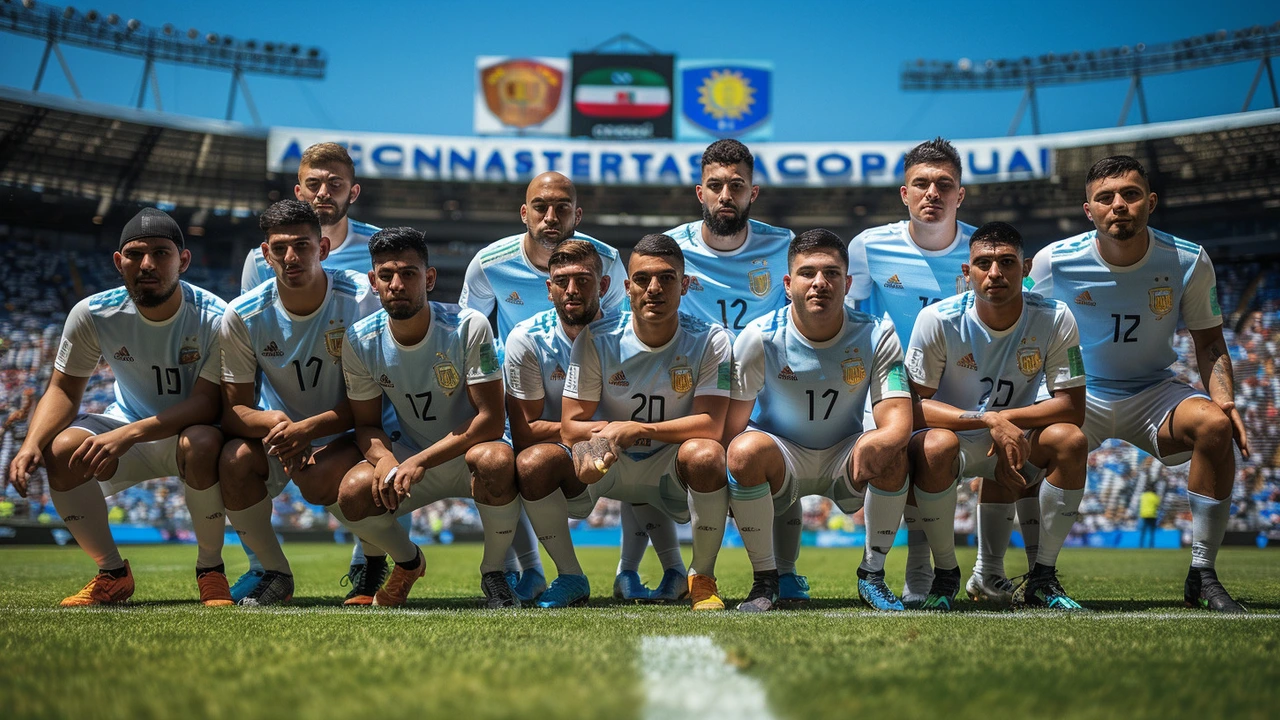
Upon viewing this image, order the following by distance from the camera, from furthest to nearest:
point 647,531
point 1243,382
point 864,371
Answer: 1. point 1243,382
2. point 647,531
3. point 864,371

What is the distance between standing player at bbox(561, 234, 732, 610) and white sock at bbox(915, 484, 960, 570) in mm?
1027

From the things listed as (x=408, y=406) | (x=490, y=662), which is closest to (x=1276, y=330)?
(x=408, y=406)

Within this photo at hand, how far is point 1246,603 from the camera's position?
5.44 metres

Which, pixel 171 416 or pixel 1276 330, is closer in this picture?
pixel 171 416

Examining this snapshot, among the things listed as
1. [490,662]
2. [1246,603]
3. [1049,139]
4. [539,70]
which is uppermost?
[539,70]

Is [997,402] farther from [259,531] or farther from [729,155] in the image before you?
[259,531]

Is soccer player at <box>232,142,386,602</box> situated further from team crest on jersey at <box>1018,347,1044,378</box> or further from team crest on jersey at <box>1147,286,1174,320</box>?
team crest on jersey at <box>1147,286,1174,320</box>

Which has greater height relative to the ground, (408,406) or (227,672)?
(408,406)

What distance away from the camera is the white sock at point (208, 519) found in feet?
17.5

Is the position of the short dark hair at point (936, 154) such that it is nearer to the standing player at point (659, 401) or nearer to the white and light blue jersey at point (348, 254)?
the standing player at point (659, 401)

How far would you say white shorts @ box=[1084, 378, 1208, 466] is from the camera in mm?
5539

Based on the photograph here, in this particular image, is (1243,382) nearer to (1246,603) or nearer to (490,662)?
(1246,603)

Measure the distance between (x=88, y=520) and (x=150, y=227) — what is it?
164 cm

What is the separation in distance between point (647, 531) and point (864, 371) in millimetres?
1912
